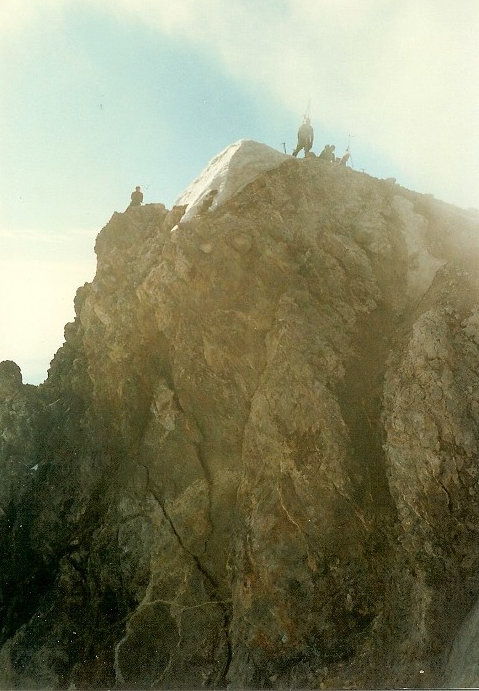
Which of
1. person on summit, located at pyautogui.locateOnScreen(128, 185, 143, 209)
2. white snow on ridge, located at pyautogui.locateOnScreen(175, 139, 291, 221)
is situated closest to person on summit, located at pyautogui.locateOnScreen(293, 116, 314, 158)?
white snow on ridge, located at pyautogui.locateOnScreen(175, 139, 291, 221)

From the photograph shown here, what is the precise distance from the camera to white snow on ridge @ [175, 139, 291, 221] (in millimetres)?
24500

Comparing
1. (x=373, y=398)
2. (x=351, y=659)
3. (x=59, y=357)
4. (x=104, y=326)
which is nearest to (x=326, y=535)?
(x=351, y=659)

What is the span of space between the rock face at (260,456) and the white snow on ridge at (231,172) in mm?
619

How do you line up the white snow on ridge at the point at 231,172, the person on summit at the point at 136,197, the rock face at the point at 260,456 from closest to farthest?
the rock face at the point at 260,456, the white snow on ridge at the point at 231,172, the person on summit at the point at 136,197

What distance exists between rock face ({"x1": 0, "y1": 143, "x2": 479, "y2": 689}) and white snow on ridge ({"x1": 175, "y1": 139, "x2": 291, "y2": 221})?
62 cm

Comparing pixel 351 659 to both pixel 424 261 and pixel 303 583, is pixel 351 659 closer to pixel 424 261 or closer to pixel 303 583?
pixel 303 583

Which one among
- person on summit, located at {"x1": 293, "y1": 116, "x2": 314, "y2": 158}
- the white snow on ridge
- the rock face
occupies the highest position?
person on summit, located at {"x1": 293, "y1": 116, "x2": 314, "y2": 158}

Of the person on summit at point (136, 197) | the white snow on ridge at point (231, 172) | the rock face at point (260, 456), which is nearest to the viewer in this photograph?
the rock face at point (260, 456)

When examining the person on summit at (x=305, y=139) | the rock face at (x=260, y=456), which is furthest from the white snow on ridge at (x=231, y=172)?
the person on summit at (x=305, y=139)

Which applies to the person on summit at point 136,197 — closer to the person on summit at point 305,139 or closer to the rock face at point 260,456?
the rock face at point 260,456

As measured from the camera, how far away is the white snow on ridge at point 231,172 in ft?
80.4

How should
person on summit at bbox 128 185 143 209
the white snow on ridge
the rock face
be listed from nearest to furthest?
the rock face < the white snow on ridge < person on summit at bbox 128 185 143 209

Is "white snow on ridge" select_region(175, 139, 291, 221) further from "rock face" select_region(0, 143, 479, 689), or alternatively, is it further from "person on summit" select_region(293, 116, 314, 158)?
"person on summit" select_region(293, 116, 314, 158)

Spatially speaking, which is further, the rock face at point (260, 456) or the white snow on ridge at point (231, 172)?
the white snow on ridge at point (231, 172)
